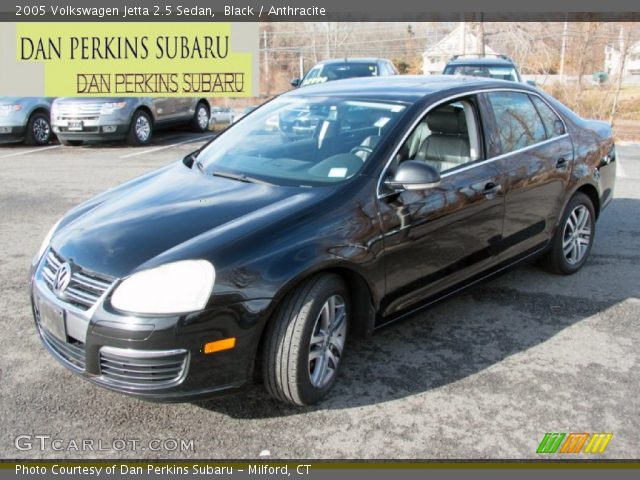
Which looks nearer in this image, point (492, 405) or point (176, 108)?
point (492, 405)

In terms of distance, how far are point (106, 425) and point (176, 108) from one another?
41.1ft

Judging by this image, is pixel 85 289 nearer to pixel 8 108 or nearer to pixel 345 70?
pixel 345 70

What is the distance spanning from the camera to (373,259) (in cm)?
357

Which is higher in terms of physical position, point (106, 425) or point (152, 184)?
point (152, 184)

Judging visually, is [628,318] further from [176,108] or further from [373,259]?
[176,108]

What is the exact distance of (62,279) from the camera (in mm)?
3279

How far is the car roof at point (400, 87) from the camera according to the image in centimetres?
427

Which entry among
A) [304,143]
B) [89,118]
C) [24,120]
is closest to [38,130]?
[24,120]

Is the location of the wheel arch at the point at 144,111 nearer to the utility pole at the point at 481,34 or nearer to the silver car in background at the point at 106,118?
the silver car in background at the point at 106,118

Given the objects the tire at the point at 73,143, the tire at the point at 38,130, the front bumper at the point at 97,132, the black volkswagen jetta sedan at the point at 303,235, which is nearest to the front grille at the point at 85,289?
the black volkswagen jetta sedan at the point at 303,235

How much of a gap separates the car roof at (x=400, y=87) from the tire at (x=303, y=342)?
1.45 m

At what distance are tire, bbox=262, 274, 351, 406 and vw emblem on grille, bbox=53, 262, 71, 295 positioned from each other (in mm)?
1009

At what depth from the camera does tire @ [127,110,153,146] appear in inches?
537

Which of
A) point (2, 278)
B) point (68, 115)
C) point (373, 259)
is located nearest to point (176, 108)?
point (68, 115)
